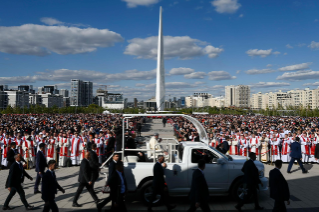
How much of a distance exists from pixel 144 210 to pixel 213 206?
1804 millimetres

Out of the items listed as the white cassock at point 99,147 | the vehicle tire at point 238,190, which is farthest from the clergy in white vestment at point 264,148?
the white cassock at point 99,147

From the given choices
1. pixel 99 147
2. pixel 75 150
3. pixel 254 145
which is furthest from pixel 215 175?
pixel 75 150

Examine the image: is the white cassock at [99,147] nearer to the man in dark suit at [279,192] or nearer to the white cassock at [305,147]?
the man in dark suit at [279,192]

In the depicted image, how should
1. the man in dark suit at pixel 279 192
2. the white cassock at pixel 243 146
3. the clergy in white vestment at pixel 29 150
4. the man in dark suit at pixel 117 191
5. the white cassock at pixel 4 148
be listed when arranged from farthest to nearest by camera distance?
the white cassock at pixel 243 146, the clergy in white vestment at pixel 29 150, the white cassock at pixel 4 148, the man in dark suit at pixel 117 191, the man in dark suit at pixel 279 192

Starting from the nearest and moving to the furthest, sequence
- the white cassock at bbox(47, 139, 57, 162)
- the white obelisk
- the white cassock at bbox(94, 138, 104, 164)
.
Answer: the white cassock at bbox(47, 139, 57, 162) < the white cassock at bbox(94, 138, 104, 164) < the white obelisk

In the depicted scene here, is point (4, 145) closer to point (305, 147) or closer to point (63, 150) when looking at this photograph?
point (63, 150)

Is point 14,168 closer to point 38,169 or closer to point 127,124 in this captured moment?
point 38,169

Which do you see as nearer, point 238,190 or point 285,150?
point 238,190

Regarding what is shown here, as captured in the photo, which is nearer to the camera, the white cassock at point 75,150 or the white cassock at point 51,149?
the white cassock at point 51,149

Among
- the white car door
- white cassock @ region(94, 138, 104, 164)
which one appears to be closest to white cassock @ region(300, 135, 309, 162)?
the white car door

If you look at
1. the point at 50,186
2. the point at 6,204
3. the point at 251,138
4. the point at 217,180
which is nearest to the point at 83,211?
the point at 50,186

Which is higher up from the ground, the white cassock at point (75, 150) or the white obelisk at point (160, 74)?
the white obelisk at point (160, 74)

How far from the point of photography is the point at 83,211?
6195 millimetres

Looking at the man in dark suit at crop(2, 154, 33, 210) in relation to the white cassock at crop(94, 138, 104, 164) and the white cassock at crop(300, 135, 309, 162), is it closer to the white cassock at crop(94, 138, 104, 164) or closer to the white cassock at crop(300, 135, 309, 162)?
the white cassock at crop(94, 138, 104, 164)
